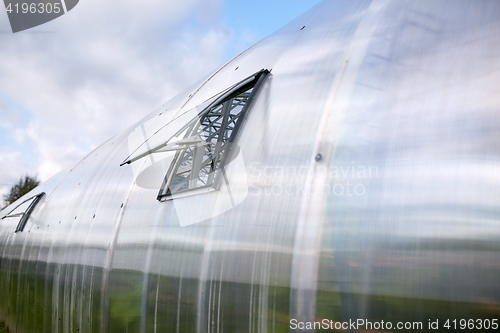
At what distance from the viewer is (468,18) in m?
2.95

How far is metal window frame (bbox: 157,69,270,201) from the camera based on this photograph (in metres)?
3.61

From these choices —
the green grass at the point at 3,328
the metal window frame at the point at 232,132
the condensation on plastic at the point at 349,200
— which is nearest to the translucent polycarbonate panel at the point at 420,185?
the condensation on plastic at the point at 349,200

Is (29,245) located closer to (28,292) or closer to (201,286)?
(28,292)

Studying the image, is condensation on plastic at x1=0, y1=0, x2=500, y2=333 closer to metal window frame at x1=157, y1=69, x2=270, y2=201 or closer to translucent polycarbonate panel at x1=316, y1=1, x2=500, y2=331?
translucent polycarbonate panel at x1=316, y1=1, x2=500, y2=331

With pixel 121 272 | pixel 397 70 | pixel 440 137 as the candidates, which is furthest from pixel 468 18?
pixel 121 272

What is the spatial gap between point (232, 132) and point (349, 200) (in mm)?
1579

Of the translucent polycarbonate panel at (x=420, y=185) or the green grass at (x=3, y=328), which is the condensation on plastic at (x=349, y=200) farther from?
the green grass at (x=3, y=328)

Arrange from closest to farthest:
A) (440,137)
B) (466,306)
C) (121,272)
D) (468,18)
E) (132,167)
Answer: (466,306), (440,137), (468,18), (121,272), (132,167)

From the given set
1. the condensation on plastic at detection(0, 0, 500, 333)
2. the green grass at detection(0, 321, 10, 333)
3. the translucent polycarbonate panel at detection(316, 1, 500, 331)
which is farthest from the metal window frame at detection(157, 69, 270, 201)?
the green grass at detection(0, 321, 10, 333)

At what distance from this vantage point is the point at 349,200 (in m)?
2.61

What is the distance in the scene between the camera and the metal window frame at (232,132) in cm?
361

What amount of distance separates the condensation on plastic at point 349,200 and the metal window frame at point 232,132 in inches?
4.3

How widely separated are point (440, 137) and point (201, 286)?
7.31 feet

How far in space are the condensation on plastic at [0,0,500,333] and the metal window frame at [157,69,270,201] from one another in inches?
4.3
